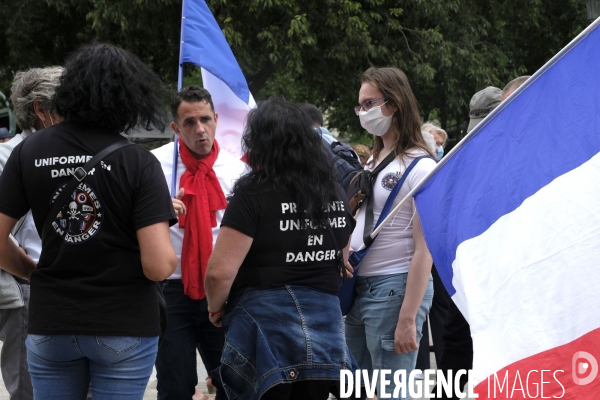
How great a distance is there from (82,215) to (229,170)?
1.58m

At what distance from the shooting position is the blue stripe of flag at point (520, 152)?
8.94 ft

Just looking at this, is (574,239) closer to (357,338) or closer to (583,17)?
(357,338)

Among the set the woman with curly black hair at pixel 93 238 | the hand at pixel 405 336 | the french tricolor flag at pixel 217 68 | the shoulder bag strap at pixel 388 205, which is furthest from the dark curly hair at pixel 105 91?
the french tricolor flag at pixel 217 68

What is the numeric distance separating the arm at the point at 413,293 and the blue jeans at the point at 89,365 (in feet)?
3.93

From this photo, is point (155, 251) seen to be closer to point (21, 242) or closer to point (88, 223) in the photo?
point (88, 223)

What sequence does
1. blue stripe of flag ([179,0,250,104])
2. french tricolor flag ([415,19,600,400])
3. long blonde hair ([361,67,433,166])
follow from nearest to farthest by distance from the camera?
french tricolor flag ([415,19,600,400]), long blonde hair ([361,67,433,166]), blue stripe of flag ([179,0,250,104])

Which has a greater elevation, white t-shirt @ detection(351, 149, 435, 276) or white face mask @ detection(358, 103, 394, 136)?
white face mask @ detection(358, 103, 394, 136)

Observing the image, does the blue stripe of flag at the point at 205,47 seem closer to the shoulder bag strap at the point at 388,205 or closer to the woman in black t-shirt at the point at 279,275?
the shoulder bag strap at the point at 388,205

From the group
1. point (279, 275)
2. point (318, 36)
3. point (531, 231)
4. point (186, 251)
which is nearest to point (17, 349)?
point (186, 251)

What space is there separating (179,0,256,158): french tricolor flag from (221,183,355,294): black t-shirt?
5.78 feet

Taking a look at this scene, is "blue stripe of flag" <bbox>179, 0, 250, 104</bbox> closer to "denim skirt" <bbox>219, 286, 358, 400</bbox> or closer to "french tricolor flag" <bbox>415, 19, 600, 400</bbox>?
"denim skirt" <bbox>219, 286, 358, 400</bbox>

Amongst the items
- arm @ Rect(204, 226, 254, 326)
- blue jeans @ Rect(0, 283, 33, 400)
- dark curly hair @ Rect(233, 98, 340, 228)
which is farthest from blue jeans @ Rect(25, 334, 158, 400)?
blue jeans @ Rect(0, 283, 33, 400)

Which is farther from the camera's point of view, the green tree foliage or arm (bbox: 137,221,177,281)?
the green tree foliage

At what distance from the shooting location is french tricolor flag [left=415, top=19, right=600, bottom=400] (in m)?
2.53
